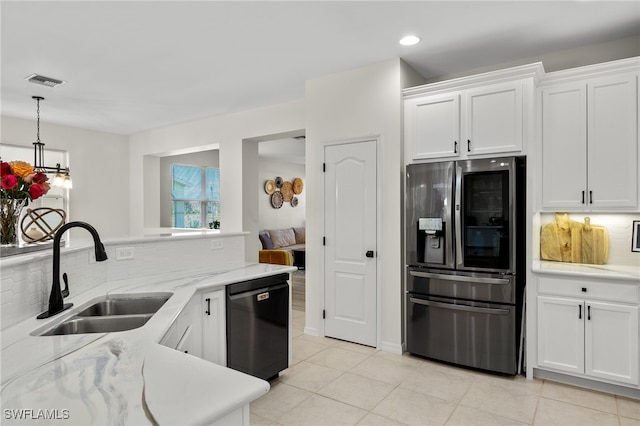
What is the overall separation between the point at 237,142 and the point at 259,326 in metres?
3.41

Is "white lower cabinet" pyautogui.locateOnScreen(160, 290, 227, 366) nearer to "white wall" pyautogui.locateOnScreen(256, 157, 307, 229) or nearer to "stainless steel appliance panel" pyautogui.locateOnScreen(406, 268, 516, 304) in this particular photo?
"stainless steel appliance panel" pyautogui.locateOnScreen(406, 268, 516, 304)

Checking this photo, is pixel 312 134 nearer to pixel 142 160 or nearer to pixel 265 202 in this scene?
pixel 142 160

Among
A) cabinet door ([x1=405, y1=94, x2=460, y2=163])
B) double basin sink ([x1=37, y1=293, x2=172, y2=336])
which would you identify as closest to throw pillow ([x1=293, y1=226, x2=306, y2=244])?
cabinet door ([x1=405, y1=94, x2=460, y2=163])

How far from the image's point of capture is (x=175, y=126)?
6230mm

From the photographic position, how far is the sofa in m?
7.15

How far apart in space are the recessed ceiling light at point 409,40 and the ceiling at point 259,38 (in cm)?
7

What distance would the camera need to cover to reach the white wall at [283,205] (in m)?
→ 9.27

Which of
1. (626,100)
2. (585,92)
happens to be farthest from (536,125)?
(626,100)

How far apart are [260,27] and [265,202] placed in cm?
656

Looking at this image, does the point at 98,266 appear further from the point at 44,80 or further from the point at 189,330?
the point at 44,80

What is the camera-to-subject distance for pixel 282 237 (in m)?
8.98

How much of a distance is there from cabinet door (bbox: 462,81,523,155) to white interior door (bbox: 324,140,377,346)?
911 mm

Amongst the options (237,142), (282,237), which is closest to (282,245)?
Answer: (282,237)

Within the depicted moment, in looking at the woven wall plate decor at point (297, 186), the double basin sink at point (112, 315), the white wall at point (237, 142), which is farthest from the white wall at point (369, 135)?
the woven wall plate decor at point (297, 186)
